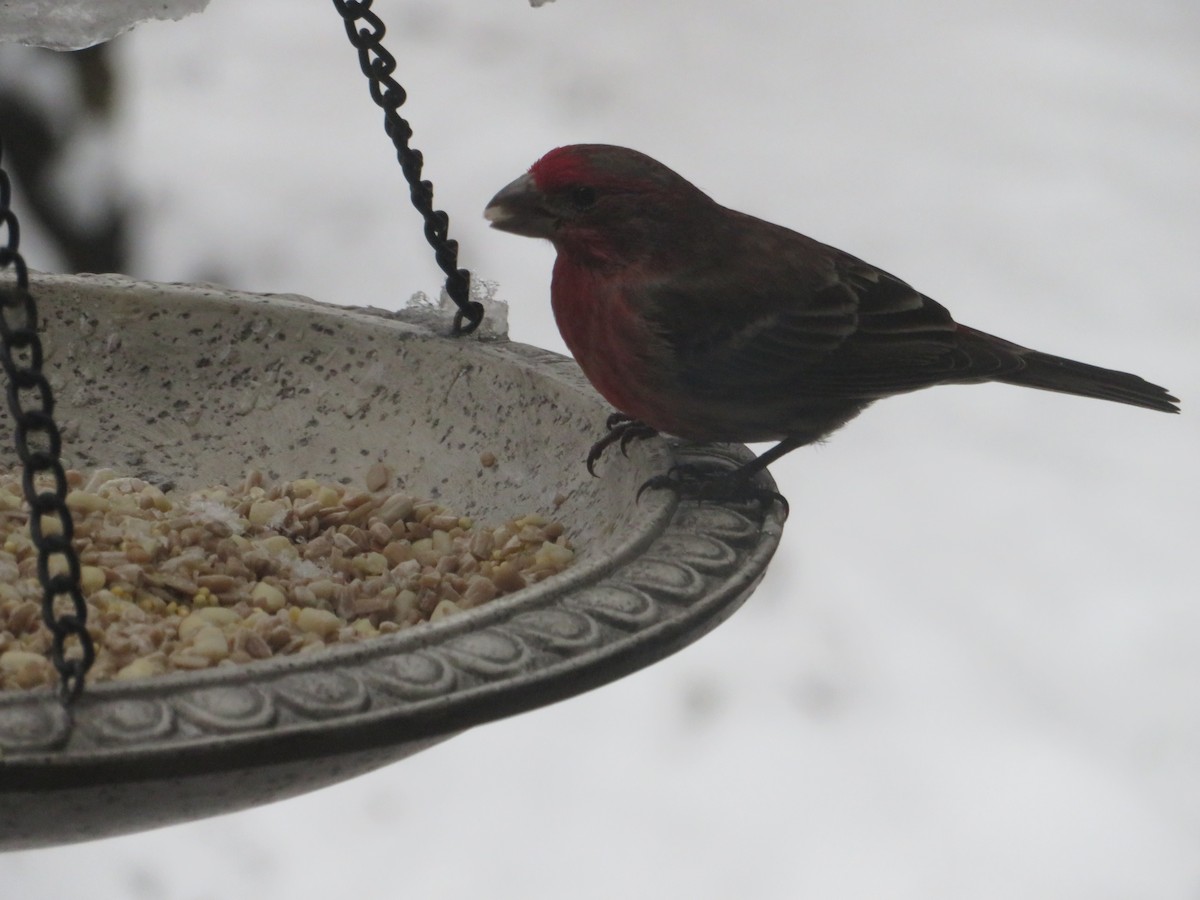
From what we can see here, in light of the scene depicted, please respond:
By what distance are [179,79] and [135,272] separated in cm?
121

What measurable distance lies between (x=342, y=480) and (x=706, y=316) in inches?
27.0

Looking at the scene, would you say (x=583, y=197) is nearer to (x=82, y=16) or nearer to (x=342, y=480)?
(x=342, y=480)

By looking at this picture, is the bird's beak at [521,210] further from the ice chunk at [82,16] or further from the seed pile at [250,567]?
the ice chunk at [82,16]

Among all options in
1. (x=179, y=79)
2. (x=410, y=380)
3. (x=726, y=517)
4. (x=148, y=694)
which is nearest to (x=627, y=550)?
(x=726, y=517)

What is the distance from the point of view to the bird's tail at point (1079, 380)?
2.95 metres

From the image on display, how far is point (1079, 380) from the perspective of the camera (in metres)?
2.99

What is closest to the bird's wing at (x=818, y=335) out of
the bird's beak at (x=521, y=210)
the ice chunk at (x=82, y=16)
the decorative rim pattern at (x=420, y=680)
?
the bird's beak at (x=521, y=210)

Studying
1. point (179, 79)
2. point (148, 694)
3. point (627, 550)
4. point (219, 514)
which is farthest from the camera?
point (179, 79)

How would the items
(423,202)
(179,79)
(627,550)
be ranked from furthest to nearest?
(179,79) < (423,202) < (627,550)

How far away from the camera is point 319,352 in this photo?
9.05ft

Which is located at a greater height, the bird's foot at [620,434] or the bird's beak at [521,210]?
the bird's beak at [521,210]

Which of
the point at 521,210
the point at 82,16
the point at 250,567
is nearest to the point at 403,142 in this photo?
the point at 521,210

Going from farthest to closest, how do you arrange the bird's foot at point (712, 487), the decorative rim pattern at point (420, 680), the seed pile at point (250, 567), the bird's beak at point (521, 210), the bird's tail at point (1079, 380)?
the bird's tail at point (1079, 380) < the bird's beak at point (521, 210) < the bird's foot at point (712, 487) < the seed pile at point (250, 567) < the decorative rim pattern at point (420, 680)

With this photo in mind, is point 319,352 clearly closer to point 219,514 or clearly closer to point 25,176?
point 219,514
